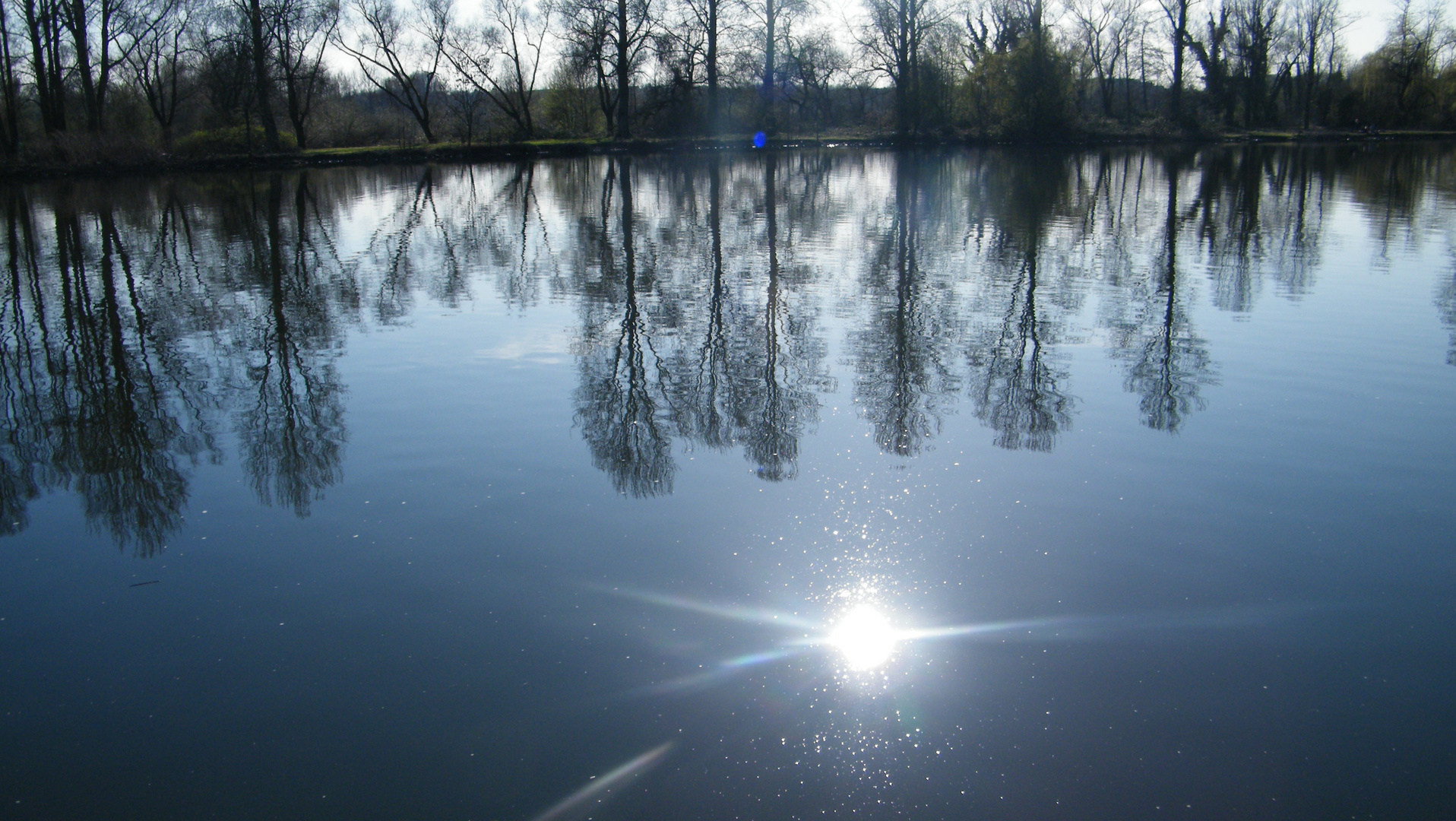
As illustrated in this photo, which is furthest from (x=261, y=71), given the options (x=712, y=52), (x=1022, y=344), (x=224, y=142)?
(x=1022, y=344)

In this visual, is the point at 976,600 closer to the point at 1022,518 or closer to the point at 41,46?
the point at 1022,518

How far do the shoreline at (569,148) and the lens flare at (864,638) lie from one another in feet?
110

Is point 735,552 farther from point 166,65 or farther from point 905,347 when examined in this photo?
point 166,65

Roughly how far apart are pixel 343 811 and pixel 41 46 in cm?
3930

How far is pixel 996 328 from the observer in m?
8.51

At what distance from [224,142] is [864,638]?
127ft

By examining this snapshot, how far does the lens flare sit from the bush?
36.8 meters

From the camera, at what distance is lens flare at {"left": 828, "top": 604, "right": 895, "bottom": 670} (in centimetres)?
362

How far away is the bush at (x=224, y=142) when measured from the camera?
34.5 meters

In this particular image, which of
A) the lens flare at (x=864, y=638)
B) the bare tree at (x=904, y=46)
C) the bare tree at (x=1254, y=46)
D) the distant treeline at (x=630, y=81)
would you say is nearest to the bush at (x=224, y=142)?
the distant treeline at (x=630, y=81)

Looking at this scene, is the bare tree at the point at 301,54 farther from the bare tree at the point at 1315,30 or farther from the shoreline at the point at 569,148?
the bare tree at the point at 1315,30

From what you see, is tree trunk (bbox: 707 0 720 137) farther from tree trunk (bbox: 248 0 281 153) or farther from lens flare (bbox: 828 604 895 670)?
lens flare (bbox: 828 604 895 670)

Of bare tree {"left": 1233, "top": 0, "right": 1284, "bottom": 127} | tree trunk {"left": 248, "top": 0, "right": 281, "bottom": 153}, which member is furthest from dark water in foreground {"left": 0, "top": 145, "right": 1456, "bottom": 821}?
bare tree {"left": 1233, "top": 0, "right": 1284, "bottom": 127}

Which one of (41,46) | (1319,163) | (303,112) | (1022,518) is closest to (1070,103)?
(1319,163)
